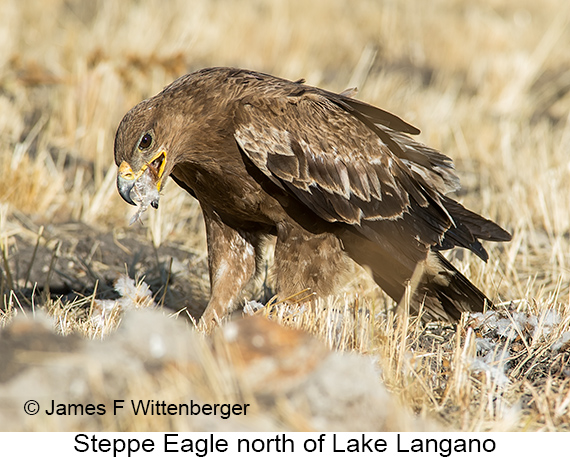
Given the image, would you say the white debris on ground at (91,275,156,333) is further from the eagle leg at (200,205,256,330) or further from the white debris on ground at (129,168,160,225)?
the white debris on ground at (129,168,160,225)

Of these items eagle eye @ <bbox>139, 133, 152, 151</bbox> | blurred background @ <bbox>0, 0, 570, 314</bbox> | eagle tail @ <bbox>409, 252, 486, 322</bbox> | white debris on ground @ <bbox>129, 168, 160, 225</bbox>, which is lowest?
blurred background @ <bbox>0, 0, 570, 314</bbox>

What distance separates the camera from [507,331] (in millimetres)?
3570

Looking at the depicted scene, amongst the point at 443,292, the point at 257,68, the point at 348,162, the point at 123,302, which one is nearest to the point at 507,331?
the point at 443,292

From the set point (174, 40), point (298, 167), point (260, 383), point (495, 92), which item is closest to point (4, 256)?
point (298, 167)

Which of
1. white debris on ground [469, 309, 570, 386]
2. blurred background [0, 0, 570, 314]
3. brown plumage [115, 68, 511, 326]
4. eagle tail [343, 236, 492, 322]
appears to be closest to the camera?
white debris on ground [469, 309, 570, 386]

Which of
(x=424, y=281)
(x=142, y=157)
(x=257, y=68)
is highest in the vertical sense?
(x=142, y=157)

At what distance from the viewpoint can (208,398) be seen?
7.52 ft

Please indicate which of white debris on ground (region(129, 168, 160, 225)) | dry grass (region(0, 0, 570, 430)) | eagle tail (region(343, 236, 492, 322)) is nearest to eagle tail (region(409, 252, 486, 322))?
eagle tail (region(343, 236, 492, 322))

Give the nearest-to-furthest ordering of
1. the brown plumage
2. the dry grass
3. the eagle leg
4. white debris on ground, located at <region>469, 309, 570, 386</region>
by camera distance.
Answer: the dry grass, white debris on ground, located at <region>469, 309, 570, 386</region>, the brown plumage, the eagle leg

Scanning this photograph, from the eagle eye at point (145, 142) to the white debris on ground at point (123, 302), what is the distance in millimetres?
806

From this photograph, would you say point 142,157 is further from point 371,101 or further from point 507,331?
point 371,101

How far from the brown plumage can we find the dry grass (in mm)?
347

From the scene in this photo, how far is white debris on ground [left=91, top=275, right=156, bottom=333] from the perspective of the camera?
12.0 feet

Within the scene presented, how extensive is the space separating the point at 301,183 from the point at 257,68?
22.5ft
